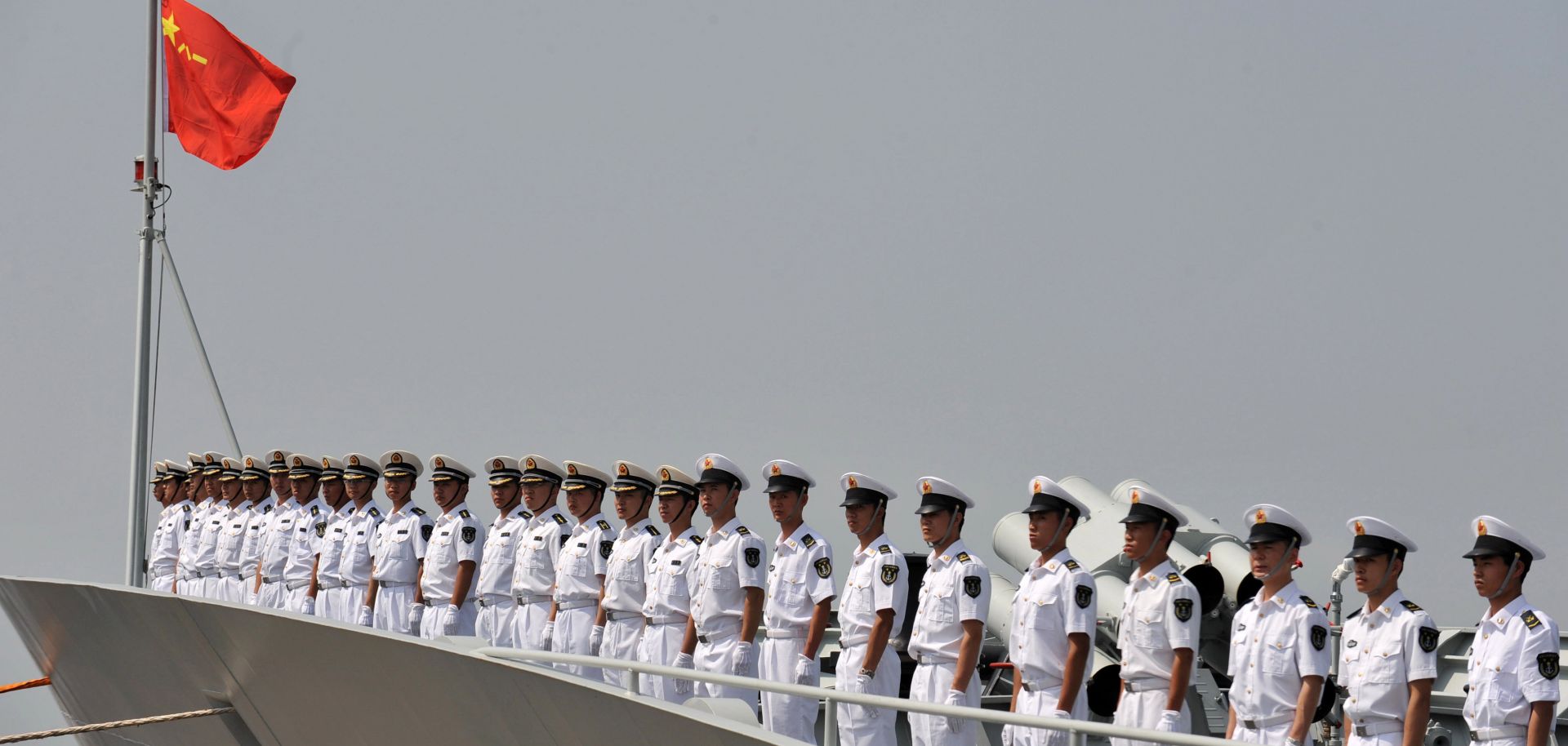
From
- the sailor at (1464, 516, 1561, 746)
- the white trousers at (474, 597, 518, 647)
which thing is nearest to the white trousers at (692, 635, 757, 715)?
the white trousers at (474, 597, 518, 647)

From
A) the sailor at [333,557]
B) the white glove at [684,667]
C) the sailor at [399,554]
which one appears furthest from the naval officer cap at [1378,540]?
the sailor at [333,557]

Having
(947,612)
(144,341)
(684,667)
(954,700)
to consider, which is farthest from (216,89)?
(954,700)

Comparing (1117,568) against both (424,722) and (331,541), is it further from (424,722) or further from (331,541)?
(331,541)

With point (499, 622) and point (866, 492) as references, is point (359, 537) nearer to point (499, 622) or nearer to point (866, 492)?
point (499, 622)

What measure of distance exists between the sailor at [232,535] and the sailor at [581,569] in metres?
4.08

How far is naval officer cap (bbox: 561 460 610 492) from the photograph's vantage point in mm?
8148

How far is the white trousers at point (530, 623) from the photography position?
827cm

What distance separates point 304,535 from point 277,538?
32 centimetres

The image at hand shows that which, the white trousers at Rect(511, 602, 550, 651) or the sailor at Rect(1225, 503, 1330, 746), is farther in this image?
the white trousers at Rect(511, 602, 550, 651)

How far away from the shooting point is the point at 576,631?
7.98 m

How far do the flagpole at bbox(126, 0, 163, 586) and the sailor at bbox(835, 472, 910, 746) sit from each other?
702 centimetres

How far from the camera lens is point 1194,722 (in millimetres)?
7910

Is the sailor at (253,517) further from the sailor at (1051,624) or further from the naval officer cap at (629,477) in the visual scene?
the sailor at (1051,624)

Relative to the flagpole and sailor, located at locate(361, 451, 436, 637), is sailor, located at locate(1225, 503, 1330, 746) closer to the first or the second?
sailor, located at locate(361, 451, 436, 637)
